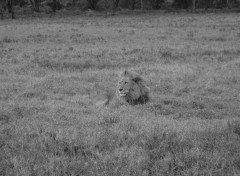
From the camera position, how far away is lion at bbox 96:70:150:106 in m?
11.8

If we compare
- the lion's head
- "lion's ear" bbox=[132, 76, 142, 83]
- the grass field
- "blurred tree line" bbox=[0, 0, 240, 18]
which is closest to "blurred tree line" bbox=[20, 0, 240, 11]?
"blurred tree line" bbox=[0, 0, 240, 18]

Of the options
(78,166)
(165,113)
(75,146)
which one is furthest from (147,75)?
(78,166)

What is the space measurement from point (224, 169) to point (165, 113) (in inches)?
186

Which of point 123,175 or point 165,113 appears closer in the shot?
point 123,175

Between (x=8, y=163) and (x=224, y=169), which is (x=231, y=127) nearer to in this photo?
(x=224, y=169)

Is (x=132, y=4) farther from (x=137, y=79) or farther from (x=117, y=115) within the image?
(x=117, y=115)

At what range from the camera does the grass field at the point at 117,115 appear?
7.23 metres

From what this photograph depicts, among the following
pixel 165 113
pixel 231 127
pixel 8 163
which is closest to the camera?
pixel 8 163

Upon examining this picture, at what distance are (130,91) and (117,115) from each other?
56.8 inches

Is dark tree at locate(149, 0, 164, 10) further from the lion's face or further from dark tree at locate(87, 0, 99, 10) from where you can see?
the lion's face

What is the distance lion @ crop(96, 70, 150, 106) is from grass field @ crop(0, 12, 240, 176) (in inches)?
15.1

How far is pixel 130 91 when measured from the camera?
11969 millimetres

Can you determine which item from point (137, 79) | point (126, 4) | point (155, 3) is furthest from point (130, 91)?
point (126, 4)

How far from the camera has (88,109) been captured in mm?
11812
